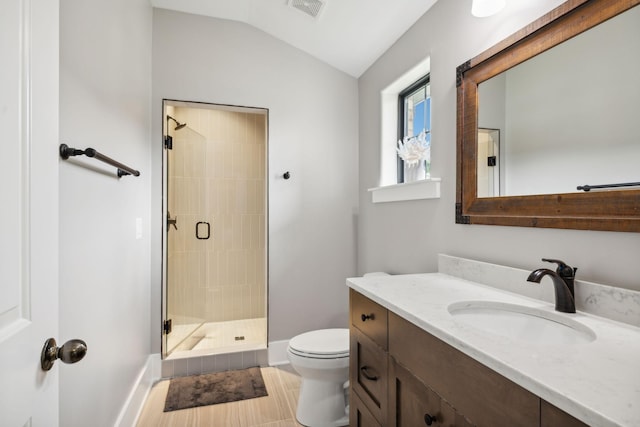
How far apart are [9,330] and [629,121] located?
1531 millimetres

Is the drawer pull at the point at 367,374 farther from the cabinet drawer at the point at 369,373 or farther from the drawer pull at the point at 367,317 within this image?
the drawer pull at the point at 367,317

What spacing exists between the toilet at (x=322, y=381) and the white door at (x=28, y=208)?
130 centimetres

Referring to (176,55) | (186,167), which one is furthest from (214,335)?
(176,55)

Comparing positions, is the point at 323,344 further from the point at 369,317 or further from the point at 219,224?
the point at 219,224

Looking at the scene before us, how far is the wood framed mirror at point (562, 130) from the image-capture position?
38.4 inches

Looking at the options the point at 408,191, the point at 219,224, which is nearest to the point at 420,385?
the point at 408,191

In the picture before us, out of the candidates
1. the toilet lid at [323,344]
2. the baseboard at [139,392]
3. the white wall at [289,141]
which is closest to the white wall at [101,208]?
the baseboard at [139,392]

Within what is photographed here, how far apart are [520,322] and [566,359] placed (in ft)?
1.52

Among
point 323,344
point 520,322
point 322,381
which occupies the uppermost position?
point 520,322

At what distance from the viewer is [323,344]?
77.0 inches

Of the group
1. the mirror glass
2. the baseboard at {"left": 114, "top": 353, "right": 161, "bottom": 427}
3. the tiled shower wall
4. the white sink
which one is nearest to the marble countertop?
the white sink

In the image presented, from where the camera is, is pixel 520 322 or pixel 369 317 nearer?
pixel 520 322

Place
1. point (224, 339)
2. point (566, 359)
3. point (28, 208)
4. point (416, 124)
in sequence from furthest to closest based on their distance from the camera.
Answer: point (224, 339) → point (416, 124) → point (566, 359) → point (28, 208)

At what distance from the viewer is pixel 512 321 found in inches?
45.8
